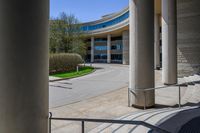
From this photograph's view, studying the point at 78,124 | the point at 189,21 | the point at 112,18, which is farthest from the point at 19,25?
the point at 112,18

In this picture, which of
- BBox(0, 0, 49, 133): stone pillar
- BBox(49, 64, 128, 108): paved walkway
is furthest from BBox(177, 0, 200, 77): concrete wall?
BBox(0, 0, 49, 133): stone pillar

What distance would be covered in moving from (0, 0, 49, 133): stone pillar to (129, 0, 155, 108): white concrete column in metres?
5.71

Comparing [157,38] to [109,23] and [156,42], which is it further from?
[109,23]

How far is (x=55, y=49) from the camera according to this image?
123 ft

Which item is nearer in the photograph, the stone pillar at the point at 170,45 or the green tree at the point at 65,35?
the stone pillar at the point at 170,45

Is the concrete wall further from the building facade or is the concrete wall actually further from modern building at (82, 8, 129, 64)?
modern building at (82, 8, 129, 64)

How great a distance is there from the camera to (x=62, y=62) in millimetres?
29406

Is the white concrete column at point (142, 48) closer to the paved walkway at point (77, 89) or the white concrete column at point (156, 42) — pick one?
the paved walkway at point (77, 89)

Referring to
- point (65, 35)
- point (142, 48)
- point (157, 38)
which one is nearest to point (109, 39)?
point (65, 35)

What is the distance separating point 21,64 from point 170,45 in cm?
1318

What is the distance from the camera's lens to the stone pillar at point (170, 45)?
14594mm

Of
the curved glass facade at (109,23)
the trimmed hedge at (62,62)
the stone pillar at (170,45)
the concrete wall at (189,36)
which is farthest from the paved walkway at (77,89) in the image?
the curved glass facade at (109,23)

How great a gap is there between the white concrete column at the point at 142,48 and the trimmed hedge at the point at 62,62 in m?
20.2

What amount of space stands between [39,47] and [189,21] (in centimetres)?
1654
